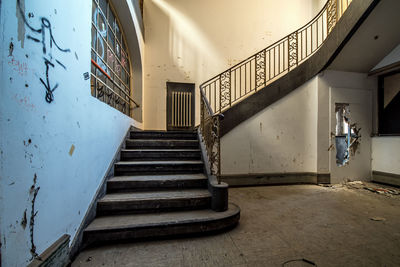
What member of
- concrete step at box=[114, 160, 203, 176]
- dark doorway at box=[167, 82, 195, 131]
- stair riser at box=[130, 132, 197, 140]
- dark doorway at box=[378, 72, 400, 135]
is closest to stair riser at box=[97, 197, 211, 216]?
concrete step at box=[114, 160, 203, 176]

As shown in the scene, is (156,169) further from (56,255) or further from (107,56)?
(107,56)

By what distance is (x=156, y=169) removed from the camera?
9.31ft

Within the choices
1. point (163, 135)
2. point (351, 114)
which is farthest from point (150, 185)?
point (351, 114)

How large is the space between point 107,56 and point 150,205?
114 inches

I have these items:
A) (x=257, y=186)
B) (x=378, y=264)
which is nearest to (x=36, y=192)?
(x=378, y=264)

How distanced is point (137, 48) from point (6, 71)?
411 centimetres

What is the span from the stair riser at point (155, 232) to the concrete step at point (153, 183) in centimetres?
66

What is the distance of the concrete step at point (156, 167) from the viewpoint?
2.73 metres

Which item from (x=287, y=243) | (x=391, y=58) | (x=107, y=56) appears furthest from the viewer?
(x=391, y=58)

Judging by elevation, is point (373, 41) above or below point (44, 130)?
above

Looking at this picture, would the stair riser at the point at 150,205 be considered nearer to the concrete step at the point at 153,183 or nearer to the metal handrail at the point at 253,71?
the concrete step at the point at 153,183

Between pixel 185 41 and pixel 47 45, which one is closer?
pixel 47 45

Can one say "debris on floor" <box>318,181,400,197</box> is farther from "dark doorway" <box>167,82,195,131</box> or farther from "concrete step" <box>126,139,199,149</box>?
"dark doorway" <box>167,82,195,131</box>

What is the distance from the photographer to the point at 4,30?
0.94 metres
